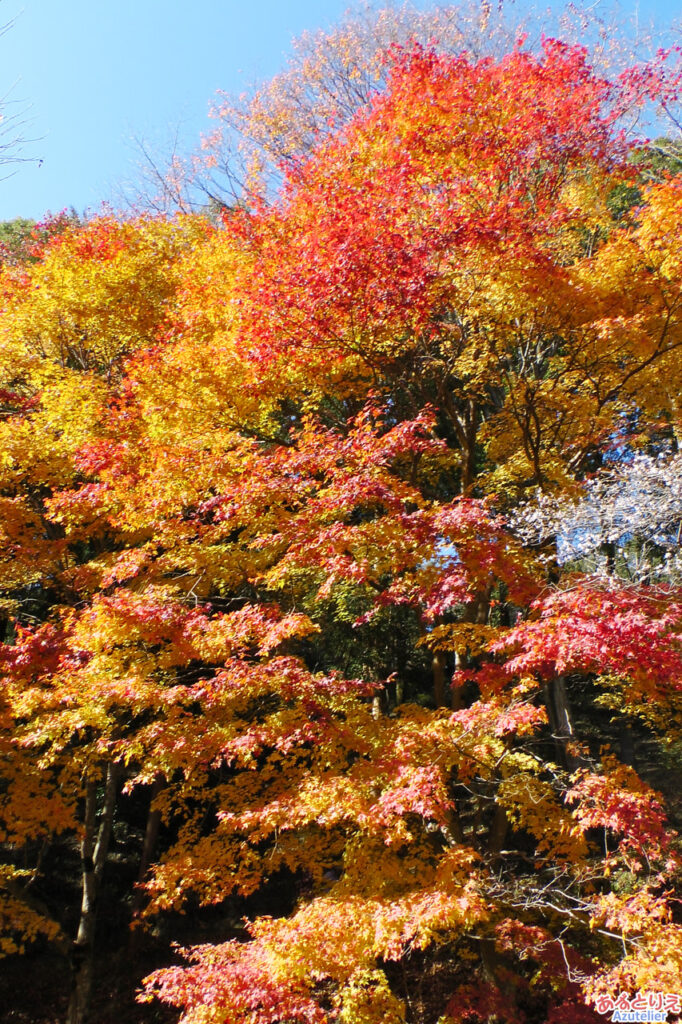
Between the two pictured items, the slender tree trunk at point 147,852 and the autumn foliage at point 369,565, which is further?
the slender tree trunk at point 147,852

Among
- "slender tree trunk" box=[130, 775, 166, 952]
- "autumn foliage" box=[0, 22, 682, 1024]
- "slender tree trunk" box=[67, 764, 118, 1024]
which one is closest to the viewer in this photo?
"autumn foliage" box=[0, 22, 682, 1024]

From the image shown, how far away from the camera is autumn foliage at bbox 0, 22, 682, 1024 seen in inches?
252

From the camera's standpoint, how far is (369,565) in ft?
24.3

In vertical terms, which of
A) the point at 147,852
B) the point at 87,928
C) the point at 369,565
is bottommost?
the point at 87,928

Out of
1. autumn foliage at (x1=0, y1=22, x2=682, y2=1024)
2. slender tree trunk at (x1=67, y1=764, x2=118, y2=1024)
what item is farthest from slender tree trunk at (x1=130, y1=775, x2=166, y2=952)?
slender tree trunk at (x1=67, y1=764, x2=118, y2=1024)

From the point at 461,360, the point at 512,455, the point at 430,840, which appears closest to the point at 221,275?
the point at 461,360

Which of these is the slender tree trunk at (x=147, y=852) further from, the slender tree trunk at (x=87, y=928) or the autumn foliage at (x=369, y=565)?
the slender tree trunk at (x=87, y=928)

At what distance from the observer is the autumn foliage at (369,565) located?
21.0 ft

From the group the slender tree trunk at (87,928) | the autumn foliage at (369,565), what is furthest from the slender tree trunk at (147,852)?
the slender tree trunk at (87,928)

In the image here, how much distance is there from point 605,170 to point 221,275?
7025mm

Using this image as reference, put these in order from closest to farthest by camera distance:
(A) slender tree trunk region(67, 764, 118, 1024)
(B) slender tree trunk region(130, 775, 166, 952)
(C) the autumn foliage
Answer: (C) the autumn foliage, (A) slender tree trunk region(67, 764, 118, 1024), (B) slender tree trunk region(130, 775, 166, 952)

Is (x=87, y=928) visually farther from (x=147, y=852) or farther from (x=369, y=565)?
(x=369, y=565)

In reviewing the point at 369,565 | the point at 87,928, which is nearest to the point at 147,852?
the point at 87,928

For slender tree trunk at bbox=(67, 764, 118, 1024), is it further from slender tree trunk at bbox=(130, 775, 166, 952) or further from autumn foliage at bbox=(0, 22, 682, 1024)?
slender tree trunk at bbox=(130, 775, 166, 952)
